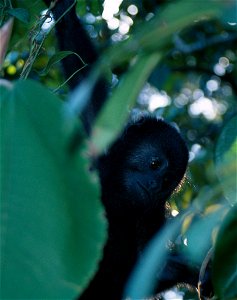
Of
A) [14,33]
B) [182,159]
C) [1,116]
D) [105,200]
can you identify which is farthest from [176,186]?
[1,116]

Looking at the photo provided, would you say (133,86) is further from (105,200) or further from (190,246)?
(105,200)

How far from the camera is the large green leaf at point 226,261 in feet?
3.16

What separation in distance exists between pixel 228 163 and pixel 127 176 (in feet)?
8.28

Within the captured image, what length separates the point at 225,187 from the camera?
0.94 m

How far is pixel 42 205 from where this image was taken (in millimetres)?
999

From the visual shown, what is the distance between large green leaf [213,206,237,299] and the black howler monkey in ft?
6.39

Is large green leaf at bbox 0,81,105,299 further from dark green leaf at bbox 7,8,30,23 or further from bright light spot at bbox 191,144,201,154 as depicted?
bright light spot at bbox 191,144,201,154

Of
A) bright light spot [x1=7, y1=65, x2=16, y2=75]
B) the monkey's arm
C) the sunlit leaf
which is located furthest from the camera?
bright light spot [x1=7, y1=65, x2=16, y2=75]

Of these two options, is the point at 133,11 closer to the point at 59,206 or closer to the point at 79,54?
the point at 79,54

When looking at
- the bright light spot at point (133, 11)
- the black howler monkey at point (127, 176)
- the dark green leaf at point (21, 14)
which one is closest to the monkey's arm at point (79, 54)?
the black howler monkey at point (127, 176)

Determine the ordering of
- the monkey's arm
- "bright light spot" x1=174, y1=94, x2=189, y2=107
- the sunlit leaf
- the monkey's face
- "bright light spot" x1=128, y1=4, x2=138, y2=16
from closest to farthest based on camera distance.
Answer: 1. the sunlit leaf
2. the monkey's arm
3. the monkey's face
4. "bright light spot" x1=128, y1=4, x2=138, y2=16
5. "bright light spot" x1=174, y1=94, x2=189, y2=107

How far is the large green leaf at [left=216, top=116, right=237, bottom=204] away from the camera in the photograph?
0.93 metres

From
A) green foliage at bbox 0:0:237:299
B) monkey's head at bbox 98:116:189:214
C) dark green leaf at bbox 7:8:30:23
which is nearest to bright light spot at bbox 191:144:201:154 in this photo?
monkey's head at bbox 98:116:189:214

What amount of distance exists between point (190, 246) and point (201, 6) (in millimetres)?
272
